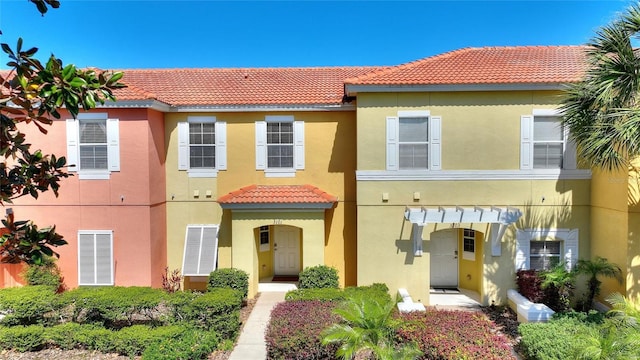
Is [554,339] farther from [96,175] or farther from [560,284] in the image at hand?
[96,175]

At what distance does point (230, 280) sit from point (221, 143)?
524 centimetres

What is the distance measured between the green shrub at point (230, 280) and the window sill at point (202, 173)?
149 inches

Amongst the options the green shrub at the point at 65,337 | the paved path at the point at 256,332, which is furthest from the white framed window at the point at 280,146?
the green shrub at the point at 65,337

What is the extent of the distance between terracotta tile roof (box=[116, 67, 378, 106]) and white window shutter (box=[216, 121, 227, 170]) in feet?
2.79

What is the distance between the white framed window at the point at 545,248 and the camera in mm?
11016

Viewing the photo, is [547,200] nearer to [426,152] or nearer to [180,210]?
[426,152]

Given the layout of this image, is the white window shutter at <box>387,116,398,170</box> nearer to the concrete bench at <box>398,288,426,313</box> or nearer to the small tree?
the concrete bench at <box>398,288,426,313</box>

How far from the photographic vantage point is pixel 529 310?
938 cm

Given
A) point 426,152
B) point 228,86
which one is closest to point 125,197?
point 228,86

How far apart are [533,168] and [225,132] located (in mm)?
11204

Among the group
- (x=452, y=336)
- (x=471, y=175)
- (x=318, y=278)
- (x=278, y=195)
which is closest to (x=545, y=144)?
(x=471, y=175)

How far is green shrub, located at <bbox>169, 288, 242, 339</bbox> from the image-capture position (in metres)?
9.16

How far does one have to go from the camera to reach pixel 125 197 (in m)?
11.9

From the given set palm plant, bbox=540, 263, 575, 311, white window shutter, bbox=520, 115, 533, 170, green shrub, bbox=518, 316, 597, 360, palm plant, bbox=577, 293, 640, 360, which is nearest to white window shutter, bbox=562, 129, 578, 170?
white window shutter, bbox=520, 115, 533, 170
